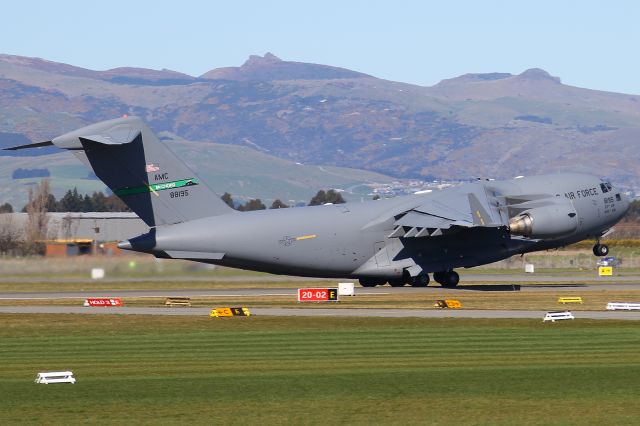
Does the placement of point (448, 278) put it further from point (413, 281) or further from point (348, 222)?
point (348, 222)

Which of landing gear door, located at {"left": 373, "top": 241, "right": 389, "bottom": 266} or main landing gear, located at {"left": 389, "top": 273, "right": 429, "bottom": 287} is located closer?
landing gear door, located at {"left": 373, "top": 241, "right": 389, "bottom": 266}

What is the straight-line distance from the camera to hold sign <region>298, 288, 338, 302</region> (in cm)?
5347

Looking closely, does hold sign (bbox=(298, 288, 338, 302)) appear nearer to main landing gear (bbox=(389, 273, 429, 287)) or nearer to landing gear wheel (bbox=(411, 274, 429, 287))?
main landing gear (bbox=(389, 273, 429, 287))

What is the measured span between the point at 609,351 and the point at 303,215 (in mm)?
25349

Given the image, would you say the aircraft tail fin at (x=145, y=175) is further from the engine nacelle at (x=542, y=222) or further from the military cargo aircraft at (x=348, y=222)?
the engine nacelle at (x=542, y=222)

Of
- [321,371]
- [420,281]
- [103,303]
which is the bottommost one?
[321,371]

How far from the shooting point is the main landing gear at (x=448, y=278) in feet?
201

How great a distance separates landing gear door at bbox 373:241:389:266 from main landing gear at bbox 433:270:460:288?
342 centimetres

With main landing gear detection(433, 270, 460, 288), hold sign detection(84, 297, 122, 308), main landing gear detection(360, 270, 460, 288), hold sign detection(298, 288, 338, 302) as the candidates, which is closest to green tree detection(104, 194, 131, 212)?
main landing gear detection(360, 270, 460, 288)

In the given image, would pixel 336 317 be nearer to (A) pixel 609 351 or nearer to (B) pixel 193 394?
(A) pixel 609 351

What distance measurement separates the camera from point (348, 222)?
57.9 meters

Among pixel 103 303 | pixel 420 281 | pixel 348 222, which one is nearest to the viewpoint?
pixel 103 303

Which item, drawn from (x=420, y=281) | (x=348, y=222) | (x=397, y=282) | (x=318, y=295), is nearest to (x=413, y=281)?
(x=420, y=281)

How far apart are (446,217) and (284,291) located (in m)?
9.38
